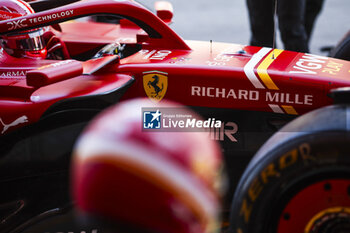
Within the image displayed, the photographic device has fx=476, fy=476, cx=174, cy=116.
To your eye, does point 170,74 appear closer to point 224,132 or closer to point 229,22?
point 224,132

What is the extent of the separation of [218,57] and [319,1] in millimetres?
2573

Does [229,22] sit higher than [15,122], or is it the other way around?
[15,122]

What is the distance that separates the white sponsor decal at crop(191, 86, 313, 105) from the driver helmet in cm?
84

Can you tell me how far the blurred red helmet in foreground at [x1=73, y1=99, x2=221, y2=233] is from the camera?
3.58 ft

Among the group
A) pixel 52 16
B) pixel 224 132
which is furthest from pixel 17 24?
pixel 224 132

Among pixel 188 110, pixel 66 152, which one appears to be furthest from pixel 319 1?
pixel 66 152

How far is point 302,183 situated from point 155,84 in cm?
74

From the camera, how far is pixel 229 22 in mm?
6441

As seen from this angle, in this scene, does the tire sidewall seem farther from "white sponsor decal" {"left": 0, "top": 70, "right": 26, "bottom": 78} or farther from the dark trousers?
the dark trousers

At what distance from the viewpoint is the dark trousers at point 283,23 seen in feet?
10.1

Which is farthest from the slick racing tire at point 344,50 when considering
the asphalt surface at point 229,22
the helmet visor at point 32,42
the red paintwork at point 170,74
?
the asphalt surface at point 229,22

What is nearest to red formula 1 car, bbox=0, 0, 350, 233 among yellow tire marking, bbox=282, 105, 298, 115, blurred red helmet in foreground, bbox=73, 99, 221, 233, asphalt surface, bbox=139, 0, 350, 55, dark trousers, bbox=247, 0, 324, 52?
yellow tire marking, bbox=282, 105, 298, 115

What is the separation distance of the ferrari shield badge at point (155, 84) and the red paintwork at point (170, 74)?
18 millimetres

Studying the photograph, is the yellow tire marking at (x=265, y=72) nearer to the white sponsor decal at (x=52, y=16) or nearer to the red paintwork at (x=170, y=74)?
the red paintwork at (x=170, y=74)
